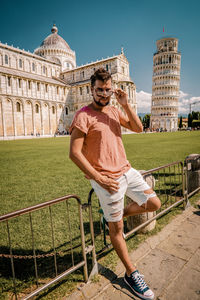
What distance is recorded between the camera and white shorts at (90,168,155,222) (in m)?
1.91

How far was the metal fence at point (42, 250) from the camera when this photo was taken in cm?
208

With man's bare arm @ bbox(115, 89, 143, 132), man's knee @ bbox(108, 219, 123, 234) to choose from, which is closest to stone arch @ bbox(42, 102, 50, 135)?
man's bare arm @ bbox(115, 89, 143, 132)

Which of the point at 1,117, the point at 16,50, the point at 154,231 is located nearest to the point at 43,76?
the point at 16,50

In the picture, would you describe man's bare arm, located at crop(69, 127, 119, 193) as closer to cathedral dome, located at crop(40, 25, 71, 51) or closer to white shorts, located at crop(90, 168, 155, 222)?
white shorts, located at crop(90, 168, 155, 222)

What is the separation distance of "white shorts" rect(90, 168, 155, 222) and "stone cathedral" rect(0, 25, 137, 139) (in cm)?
4237

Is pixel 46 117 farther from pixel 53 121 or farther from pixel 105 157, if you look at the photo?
pixel 105 157

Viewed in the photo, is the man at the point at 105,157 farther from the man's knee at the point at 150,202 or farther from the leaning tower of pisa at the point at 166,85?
the leaning tower of pisa at the point at 166,85

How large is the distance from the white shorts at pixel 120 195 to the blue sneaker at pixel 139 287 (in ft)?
2.35

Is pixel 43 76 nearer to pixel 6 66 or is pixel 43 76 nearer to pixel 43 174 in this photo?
pixel 6 66

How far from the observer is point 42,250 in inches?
116

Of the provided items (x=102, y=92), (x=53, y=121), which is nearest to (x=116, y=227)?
(x=102, y=92)

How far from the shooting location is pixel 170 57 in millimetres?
78250

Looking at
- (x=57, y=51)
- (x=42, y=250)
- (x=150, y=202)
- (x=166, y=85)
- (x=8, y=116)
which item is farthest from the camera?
(x=166, y=85)

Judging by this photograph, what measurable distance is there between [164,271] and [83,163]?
1834 millimetres
